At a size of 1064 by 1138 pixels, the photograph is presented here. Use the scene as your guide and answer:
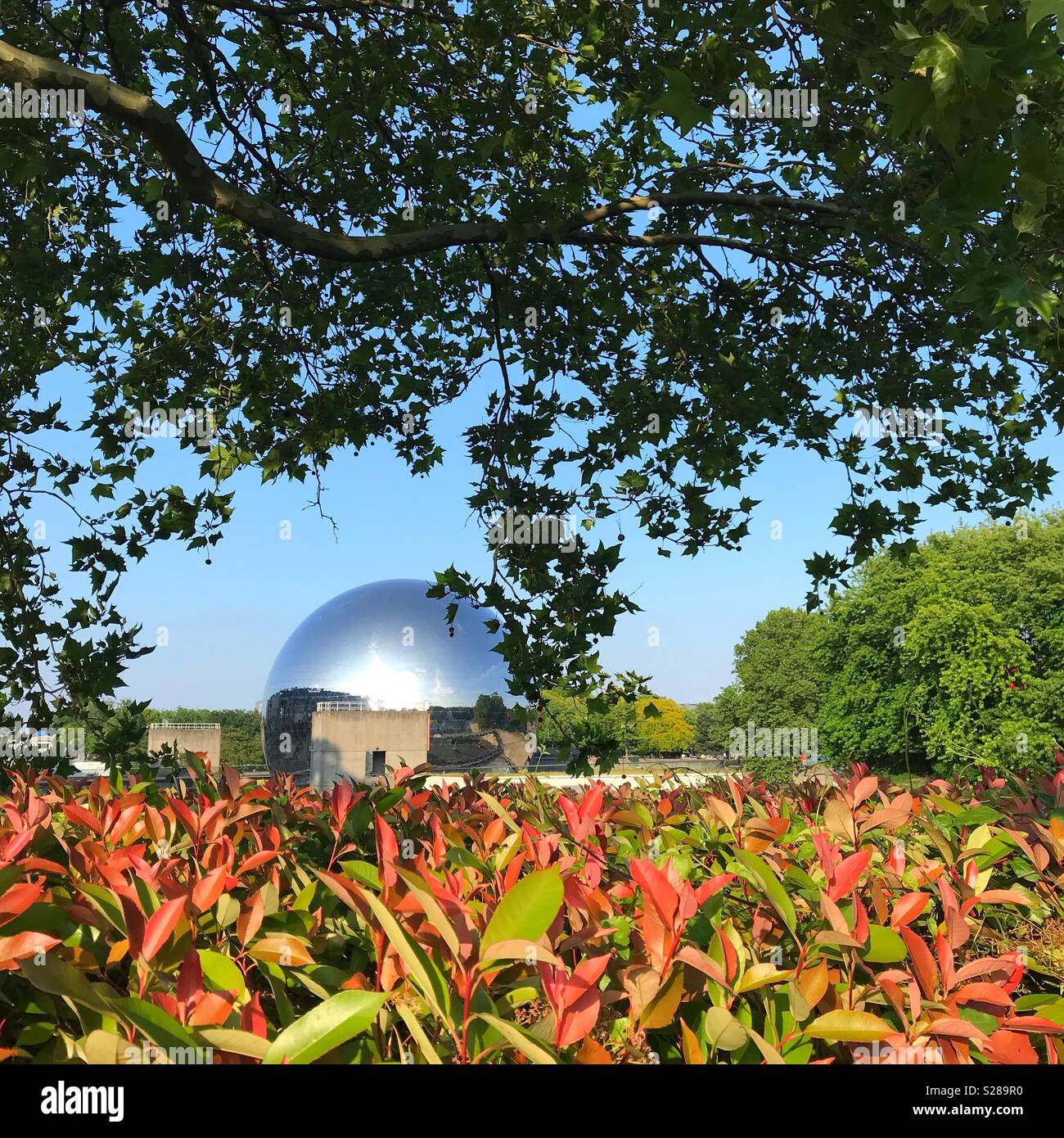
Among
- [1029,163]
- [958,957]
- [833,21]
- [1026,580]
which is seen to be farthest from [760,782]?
[1026,580]

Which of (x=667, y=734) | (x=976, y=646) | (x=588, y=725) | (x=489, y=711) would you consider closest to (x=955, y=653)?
(x=976, y=646)

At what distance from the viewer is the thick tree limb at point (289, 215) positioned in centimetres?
522

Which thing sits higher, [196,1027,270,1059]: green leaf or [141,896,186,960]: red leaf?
[141,896,186,960]: red leaf

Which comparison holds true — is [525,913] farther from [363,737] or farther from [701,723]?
[701,723]

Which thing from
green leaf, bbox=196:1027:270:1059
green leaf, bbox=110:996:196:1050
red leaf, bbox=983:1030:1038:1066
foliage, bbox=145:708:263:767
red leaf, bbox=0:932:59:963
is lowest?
foliage, bbox=145:708:263:767

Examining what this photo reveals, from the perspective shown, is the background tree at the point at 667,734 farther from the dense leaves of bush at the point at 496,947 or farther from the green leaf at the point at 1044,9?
the green leaf at the point at 1044,9

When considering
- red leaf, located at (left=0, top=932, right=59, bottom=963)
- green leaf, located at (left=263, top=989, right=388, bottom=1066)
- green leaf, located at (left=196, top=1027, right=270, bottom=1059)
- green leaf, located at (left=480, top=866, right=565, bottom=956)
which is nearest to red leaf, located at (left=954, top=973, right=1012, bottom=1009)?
green leaf, located at (left=480, top=866, right=565, bottom=956)

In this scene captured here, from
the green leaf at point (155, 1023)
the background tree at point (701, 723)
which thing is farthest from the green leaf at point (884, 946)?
the background tree at point (701, 723)

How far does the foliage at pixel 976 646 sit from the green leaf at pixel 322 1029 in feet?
114

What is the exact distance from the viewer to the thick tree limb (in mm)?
5219

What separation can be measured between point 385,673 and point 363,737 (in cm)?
2015

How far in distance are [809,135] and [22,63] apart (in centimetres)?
606

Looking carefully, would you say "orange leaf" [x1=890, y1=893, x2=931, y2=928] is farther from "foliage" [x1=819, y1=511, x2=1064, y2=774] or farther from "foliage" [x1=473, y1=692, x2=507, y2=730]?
"foliage" [x1=473, y1=692, x2=507, y2=730]

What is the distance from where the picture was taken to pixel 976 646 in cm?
3578
